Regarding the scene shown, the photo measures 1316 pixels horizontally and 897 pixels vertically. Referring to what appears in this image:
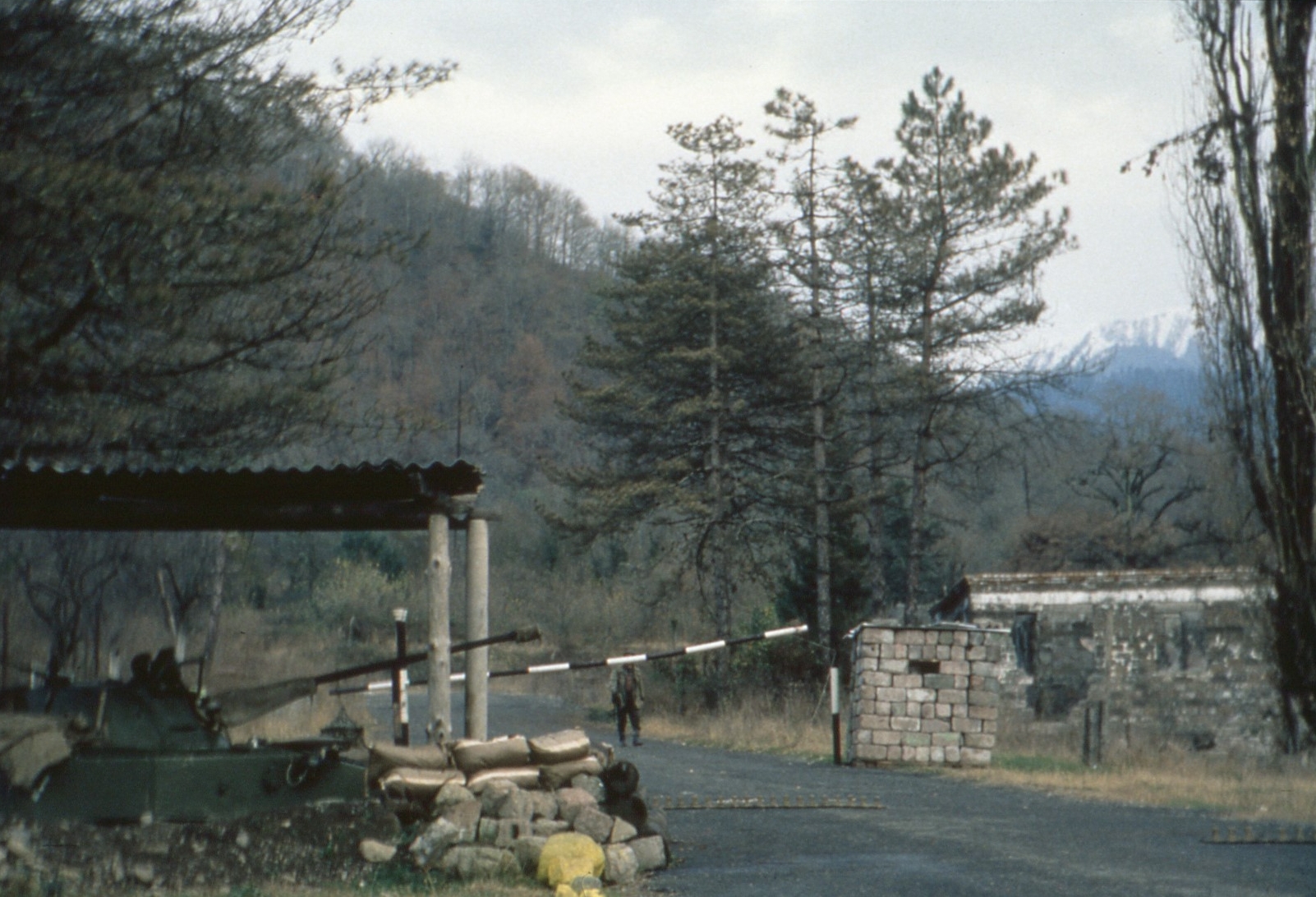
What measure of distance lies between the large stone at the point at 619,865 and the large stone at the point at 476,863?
629 millimetres

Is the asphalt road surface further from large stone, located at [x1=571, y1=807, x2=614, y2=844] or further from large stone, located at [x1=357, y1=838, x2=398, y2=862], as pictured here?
large stone, located at [x1=357, y1=838, x2=398, y2=862]

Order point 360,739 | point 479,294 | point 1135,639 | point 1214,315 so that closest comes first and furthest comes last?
point 360,739 → point 1214,315 → point 1135,639 → point 479,294

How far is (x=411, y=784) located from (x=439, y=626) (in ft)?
3.61

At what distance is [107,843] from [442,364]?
6553cm

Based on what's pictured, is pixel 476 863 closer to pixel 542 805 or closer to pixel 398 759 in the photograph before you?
pixel 542 805

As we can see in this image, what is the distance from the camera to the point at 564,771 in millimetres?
10484

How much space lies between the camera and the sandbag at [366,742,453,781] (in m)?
10.0

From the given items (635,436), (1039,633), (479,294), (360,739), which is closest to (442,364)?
(479,294)

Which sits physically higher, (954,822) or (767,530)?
(767,530)

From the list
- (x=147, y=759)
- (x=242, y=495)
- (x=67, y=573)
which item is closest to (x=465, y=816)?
(x=147, y=759)

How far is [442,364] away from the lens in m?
73.8

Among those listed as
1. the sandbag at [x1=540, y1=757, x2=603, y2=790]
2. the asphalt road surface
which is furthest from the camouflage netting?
the asphalt road surface

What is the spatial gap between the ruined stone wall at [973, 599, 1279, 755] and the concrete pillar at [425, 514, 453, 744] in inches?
913

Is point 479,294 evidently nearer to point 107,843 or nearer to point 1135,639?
point 1135,639
